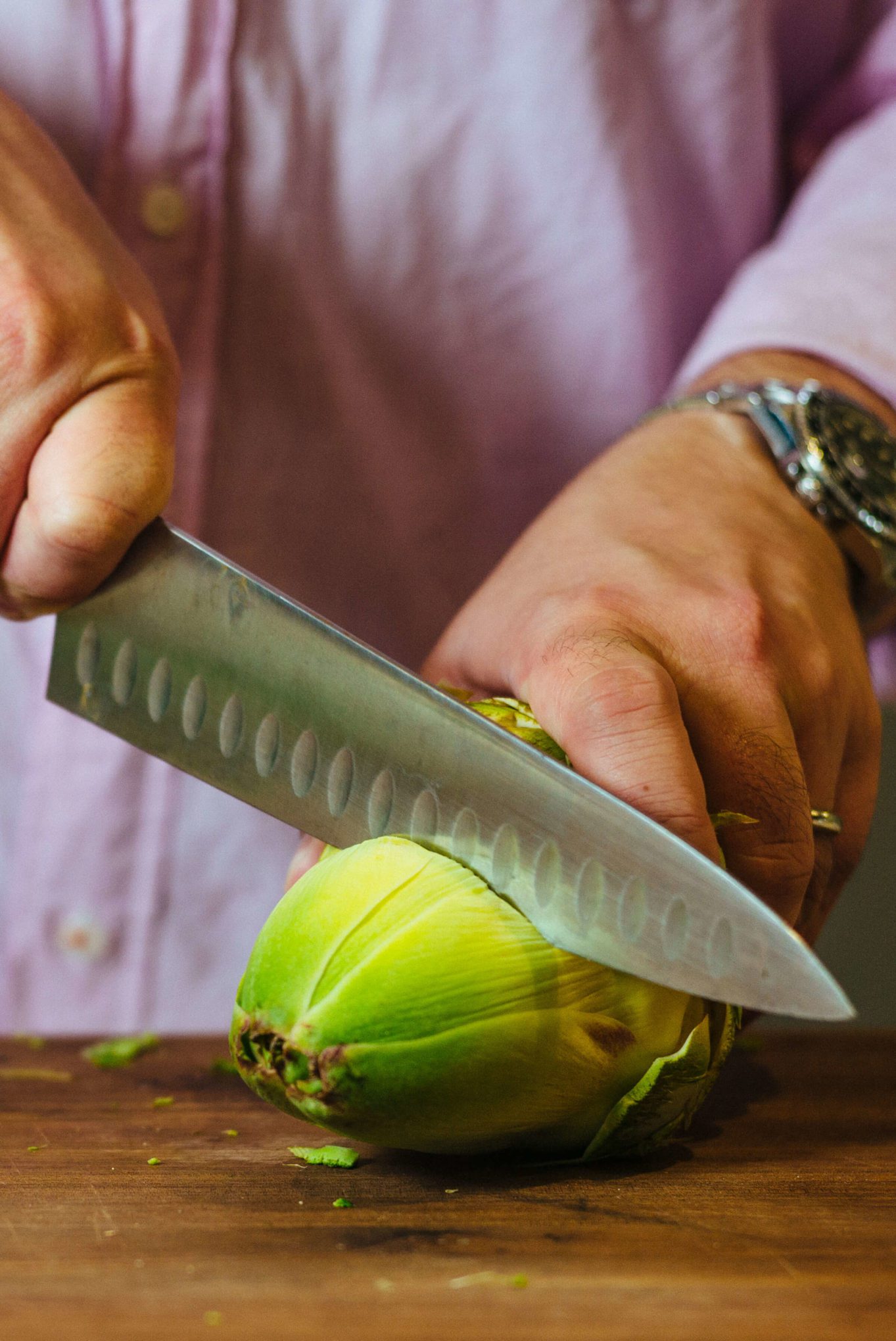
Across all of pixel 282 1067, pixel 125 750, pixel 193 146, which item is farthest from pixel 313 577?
pixel 282 1067

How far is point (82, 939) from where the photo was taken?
Answer: 1439 millimetres

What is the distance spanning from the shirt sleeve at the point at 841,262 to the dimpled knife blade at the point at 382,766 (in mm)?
659

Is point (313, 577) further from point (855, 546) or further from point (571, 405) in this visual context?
point (855, 546)

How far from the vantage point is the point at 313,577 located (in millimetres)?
1452

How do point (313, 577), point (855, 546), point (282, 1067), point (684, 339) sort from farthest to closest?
1. point (684, 339)
2. point (313, 577)
3. point (855, 546)
4. point (282, 1067)

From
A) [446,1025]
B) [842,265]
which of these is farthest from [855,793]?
[842,265]

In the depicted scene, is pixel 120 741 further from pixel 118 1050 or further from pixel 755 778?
pixel 755 778

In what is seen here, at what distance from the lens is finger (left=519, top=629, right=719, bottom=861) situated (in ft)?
2.64

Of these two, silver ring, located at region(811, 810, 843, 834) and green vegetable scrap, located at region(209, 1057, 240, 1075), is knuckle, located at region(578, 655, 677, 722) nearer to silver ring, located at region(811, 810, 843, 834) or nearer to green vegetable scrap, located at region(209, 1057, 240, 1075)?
silver ring, located at region(811, 810, 843, 834)

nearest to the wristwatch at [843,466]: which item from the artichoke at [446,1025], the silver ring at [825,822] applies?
the silver ring at [825,822]

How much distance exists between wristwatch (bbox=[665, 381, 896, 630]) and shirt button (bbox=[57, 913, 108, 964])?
88 cm

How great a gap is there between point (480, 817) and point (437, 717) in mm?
75

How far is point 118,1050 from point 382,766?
509mm

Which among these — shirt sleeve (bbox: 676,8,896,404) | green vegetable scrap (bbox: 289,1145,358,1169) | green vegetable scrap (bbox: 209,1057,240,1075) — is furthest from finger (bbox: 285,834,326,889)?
shirt sleeve (bbox: 676,8,896,404)
